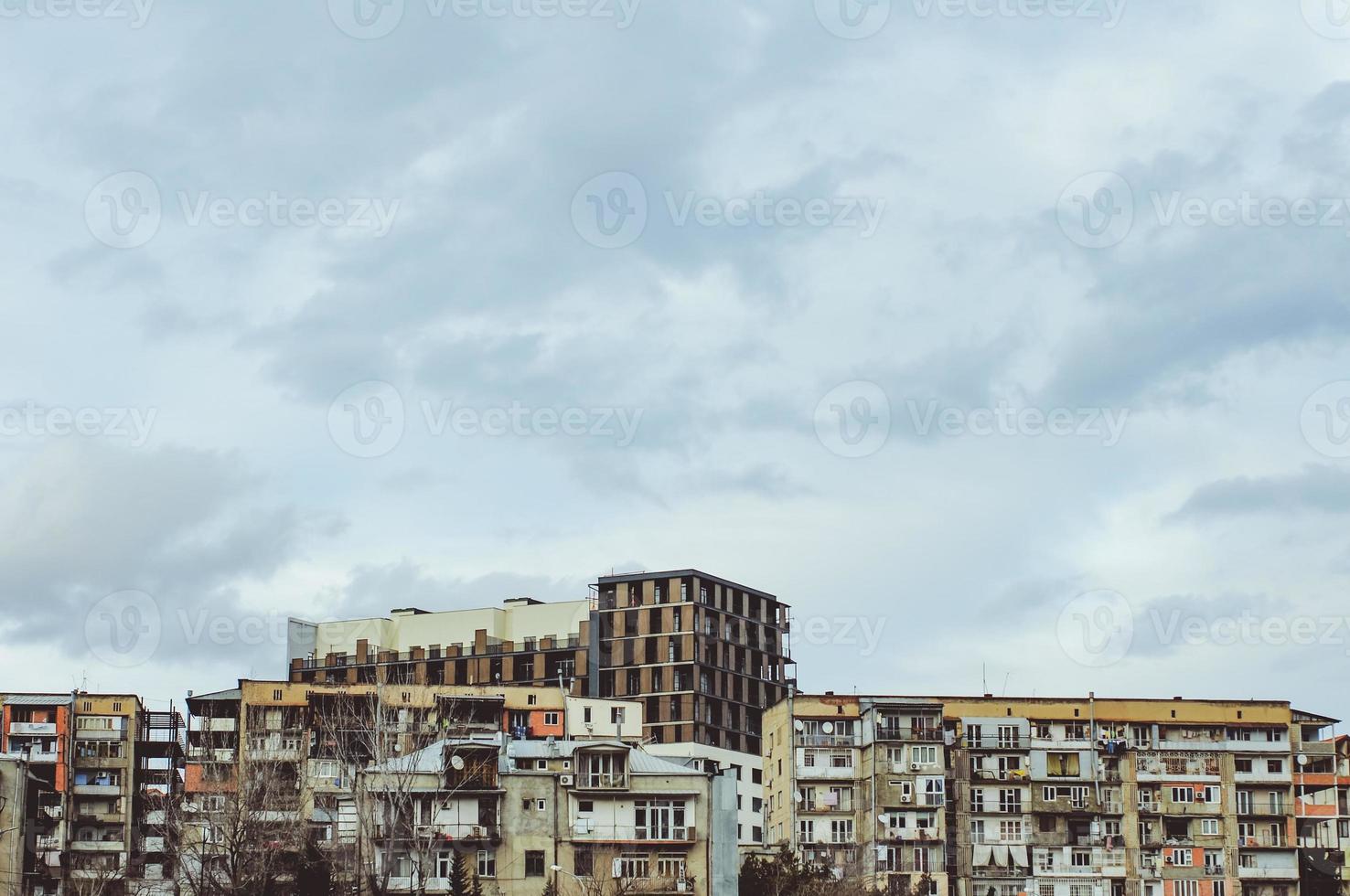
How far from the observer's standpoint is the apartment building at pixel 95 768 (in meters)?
144

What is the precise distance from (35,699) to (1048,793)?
77502mm

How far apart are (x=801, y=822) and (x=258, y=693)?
1599 inches

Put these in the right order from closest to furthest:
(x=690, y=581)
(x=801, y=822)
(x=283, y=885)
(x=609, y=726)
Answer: (x=283, y=885)
(x=801, y=822)
(x=609, y=726)
(x=690, y=581)

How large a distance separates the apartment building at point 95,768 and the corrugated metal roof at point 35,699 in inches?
2.8

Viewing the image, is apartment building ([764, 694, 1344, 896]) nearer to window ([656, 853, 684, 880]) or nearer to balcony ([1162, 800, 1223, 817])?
balcony ([1162, 800, 1223, 817])

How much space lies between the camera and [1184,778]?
146m

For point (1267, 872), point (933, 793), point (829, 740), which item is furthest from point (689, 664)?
point (1267, 872)

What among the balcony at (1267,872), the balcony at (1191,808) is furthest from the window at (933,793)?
the balcony at (1267,872)

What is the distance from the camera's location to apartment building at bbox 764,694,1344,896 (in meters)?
138

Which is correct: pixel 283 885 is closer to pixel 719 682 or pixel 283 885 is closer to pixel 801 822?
pixel 801 822

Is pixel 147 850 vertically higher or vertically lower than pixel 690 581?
lower

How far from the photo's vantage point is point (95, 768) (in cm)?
14988

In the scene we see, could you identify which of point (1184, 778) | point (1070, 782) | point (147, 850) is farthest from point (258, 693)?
point (1184, 778)

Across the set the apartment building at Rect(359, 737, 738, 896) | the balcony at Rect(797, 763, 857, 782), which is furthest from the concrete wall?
the apartment building at Rect(359, 737, 738, 896)
